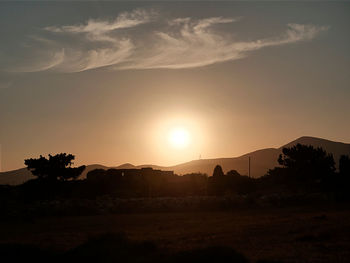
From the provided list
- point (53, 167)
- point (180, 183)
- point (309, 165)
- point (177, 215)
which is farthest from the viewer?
point (309, 165)

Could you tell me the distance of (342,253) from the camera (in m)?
14.8

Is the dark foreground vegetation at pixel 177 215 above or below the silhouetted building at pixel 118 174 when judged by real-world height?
below

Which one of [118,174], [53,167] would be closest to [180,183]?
[118,174]

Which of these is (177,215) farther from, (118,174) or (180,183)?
(118,174)

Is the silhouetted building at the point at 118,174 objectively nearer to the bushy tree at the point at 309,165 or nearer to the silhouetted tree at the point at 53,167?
the silhouetted tree at the point at 53,167

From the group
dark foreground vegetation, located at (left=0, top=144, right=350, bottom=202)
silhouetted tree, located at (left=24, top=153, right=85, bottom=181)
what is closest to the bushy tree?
dark foreground vegetation, located at (left=0, top=144, right=350, bottom=202)

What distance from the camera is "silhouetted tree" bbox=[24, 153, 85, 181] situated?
49.6 meters

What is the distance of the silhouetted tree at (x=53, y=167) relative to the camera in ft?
163

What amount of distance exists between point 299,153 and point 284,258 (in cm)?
4474

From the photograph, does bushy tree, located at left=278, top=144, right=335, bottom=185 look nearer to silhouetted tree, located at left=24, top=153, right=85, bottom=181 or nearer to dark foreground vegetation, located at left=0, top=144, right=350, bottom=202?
dark foreground vegetation, located at left=0, top=144, right=350, bottom=202

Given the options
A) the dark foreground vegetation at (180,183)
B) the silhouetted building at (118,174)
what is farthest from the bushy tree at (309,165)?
the silhouetted building at (118,174)

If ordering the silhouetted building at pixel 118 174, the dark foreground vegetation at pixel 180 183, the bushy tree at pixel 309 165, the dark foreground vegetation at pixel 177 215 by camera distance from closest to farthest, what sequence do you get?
the dark foreground vegetation at pixel 177 215, the dark foreground vegetation at pixel 180 183, the silhouetted building at pixel 118 174, the bushy tree at pixel 309 165

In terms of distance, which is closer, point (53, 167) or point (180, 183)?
point (53, 167)

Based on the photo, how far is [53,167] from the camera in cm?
4975
